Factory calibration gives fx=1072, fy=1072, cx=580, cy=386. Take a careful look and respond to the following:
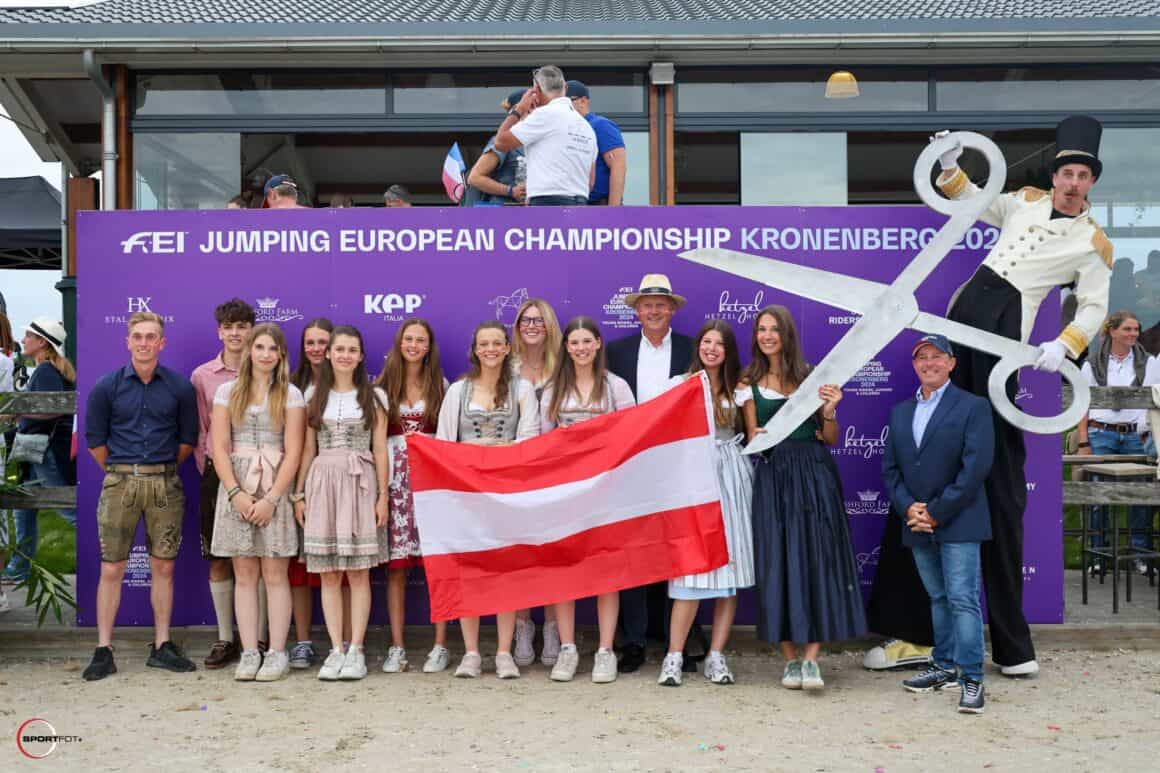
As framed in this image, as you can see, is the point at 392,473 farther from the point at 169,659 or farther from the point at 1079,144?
the point at 1079,144

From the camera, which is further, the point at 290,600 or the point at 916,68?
the point at 916,68

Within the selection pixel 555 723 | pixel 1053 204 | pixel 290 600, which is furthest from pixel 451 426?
pixel 1053 204

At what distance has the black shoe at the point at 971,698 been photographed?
4766mm

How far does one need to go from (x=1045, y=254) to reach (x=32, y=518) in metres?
6.40

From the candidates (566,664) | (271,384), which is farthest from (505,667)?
(271,384)

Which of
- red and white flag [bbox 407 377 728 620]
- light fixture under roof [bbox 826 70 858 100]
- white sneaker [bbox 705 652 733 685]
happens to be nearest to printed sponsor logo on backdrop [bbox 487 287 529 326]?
red and white flag [bbox 407 377 728 620]

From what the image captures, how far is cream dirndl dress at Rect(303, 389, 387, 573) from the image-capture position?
17.4ft

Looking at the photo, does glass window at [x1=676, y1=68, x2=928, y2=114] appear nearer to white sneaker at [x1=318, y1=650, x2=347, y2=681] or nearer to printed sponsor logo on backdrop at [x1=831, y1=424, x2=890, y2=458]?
printed sponsor logo on backdrop at [x1=831, y1=424, x2=890, y2=458]

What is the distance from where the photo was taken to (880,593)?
5621 millimetres

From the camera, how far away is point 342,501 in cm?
530

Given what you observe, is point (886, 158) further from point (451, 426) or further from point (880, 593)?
point (451, 426)

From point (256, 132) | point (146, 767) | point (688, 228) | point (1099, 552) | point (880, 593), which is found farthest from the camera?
point (256, 132)

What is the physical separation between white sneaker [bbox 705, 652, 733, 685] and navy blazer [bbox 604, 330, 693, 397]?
4.60 ft

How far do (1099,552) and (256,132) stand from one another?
7.80 metres
